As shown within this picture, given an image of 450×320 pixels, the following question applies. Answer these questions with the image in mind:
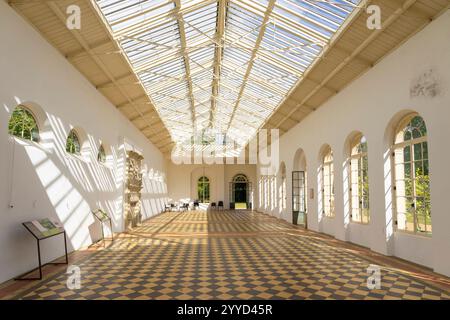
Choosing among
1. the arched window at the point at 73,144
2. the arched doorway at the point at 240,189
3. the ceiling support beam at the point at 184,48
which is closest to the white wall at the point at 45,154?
the arched window at the point at 73,144

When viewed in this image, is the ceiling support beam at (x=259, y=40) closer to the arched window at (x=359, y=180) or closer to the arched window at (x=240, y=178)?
the arched window at (x=359, y=180)

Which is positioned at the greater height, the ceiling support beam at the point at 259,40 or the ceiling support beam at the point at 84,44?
the ceiling support beam at the point at 259,40

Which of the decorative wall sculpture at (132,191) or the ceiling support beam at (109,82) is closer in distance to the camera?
the ceiling support beam at (109,82)

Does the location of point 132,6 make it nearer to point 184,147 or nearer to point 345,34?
point 345,34

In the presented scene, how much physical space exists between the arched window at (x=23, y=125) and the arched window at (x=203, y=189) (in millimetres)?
21828

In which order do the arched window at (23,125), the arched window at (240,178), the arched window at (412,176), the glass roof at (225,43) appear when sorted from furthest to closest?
the arched window at (240,178) < the glass roof at (225,43) < the arched window at (412,176) < the arched window at (23,125)

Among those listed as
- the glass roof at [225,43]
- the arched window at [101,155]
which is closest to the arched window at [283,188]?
the glass roof at [225,43]

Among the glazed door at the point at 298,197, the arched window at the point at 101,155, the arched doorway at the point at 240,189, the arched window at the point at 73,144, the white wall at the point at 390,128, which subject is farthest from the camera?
the arched doorway at the point at 240,189

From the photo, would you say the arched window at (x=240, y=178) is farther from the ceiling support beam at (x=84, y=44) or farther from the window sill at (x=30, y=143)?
the window sill at (x=30, y=143)

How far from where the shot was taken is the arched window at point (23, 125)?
630 cm

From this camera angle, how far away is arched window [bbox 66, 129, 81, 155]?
870cm

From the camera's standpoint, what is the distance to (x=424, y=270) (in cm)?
642

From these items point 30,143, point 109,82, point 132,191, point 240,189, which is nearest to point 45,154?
point 30,143

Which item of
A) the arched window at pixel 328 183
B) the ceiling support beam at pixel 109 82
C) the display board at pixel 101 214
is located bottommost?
the display board at pixel 101 214
